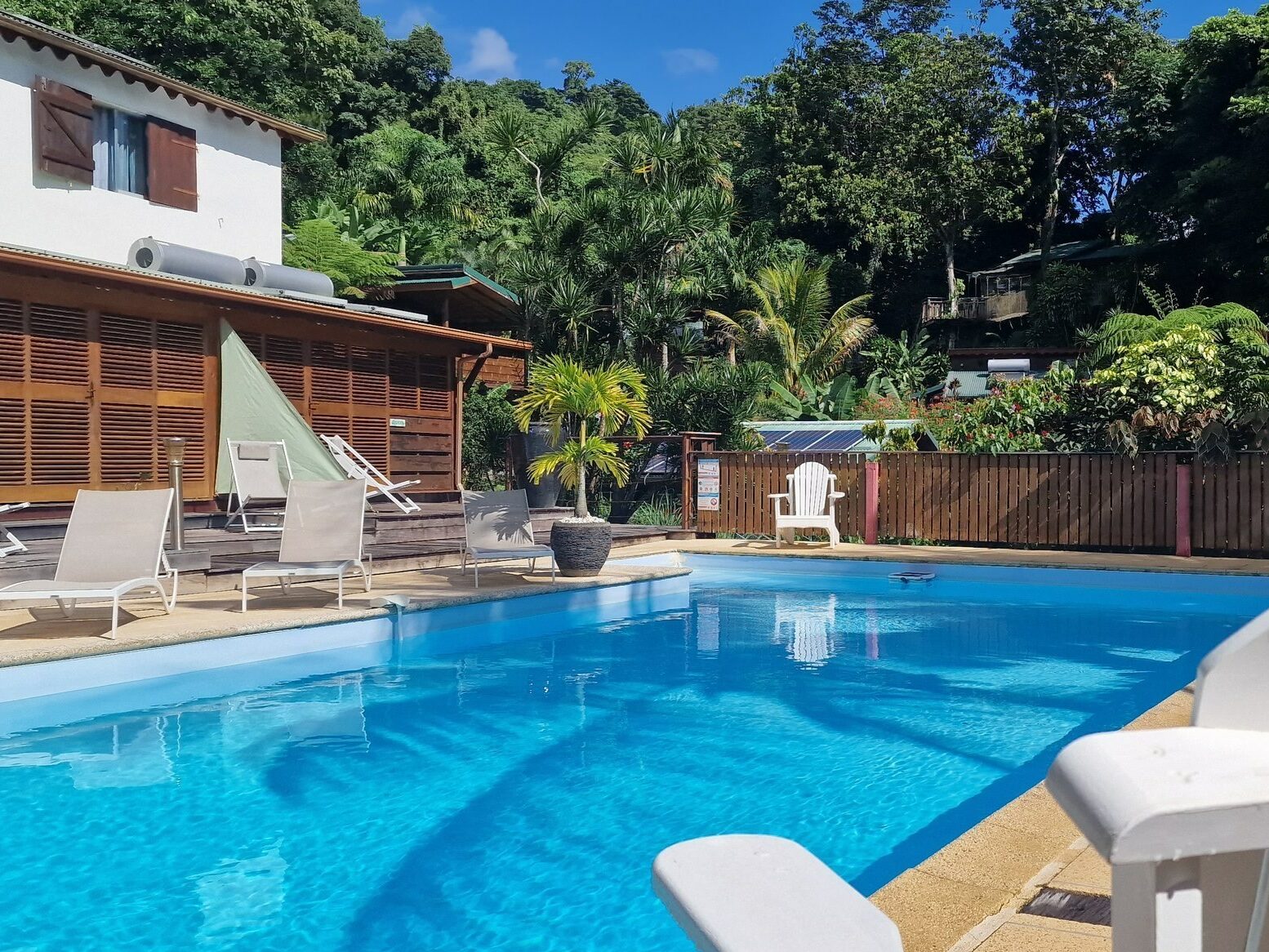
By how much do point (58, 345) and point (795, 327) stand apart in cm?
1927

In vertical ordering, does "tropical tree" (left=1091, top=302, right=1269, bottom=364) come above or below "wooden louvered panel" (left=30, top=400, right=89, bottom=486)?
above

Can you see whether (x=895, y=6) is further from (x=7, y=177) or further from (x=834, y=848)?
(x=834, y=848)

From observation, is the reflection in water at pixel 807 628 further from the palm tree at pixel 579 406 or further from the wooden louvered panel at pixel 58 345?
the wooden louvered panel at pixel 58 345

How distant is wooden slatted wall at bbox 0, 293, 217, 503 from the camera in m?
10.5

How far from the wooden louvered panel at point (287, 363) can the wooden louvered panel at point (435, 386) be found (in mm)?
2322

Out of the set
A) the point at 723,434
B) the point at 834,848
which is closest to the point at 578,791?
the point at 834,848

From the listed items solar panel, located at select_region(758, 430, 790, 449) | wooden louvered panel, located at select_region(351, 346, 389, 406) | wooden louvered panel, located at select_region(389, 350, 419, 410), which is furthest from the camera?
solar panel, located at select_region(758, 430, 790, 449)

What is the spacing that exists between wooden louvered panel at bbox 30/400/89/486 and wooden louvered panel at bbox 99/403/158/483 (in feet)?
0.70

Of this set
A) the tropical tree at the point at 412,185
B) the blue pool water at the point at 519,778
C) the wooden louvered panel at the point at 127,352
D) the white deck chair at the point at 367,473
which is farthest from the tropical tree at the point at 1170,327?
the tropical tree at the point at 412,185

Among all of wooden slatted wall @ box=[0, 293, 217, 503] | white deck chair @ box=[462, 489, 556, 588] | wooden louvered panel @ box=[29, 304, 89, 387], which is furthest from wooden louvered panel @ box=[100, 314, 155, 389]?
white deck chair @ box=[462, 489, 556, 588]

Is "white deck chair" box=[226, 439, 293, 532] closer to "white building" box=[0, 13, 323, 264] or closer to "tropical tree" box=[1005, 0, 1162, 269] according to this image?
"white building" box=[0, 13, 323, 264]

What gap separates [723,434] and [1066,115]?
2626cm

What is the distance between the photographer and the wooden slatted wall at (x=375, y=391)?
13.4 meters

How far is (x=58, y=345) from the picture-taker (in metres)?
10.8
